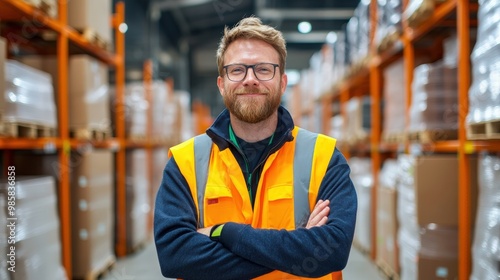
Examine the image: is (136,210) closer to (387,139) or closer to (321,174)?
(387,139)

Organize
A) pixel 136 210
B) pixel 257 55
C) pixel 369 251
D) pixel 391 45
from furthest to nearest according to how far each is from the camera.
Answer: pixel 136 210
pixel 369 251
pixel 391 45
pixel 257 55

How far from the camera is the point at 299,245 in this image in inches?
78.5

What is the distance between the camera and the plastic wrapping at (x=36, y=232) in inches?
147

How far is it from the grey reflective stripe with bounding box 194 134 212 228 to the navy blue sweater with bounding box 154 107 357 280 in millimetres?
44

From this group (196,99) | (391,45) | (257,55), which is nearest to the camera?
(257,55)

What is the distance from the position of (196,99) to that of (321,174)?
21.4 metres

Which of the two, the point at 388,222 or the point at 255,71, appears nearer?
the point at 255,71

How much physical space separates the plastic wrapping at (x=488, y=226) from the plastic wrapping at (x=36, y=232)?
11.2 feet

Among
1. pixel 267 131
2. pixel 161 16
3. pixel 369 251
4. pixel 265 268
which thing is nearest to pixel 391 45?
pixel 369 251

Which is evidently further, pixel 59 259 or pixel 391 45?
pixel 391 45

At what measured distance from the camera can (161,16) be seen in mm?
15516

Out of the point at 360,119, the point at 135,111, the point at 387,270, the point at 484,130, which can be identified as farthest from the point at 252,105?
the point at 135,111

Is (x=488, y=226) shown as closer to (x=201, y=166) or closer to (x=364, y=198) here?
(x=201, y=166)

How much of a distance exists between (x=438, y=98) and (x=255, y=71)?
2.74m
